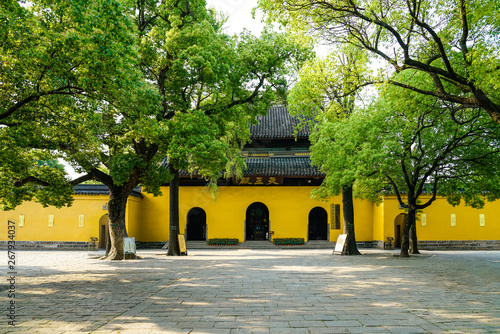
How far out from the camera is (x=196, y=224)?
21828 millimetres

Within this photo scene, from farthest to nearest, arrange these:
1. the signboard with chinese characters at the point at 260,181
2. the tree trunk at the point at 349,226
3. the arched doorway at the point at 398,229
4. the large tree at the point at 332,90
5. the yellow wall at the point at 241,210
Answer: the arched doorway at the point at 398,229 → the yellow wall at the point at 241,210 → the signboard with chinese characters at the point at 260,181 → the tree trunk at the point at 349,226 → the large tree at the point at 332,90

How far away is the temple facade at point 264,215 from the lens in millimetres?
19016

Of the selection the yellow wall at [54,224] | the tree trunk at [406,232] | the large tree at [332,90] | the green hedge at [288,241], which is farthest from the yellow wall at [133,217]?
the tree trunk at [406,232]

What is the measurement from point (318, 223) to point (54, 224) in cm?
Answer: 1527

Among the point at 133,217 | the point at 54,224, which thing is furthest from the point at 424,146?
the point at 54,224

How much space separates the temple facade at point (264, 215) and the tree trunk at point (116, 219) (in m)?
6.12

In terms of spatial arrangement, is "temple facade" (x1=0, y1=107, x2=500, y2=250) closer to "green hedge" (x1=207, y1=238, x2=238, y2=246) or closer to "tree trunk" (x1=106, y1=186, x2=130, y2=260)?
"green hedge" (x1=207, y1=238, x2=238, y2=246)

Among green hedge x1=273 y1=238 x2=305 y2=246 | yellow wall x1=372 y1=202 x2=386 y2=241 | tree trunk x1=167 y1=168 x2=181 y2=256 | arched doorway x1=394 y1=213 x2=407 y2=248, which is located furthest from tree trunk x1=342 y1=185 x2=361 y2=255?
tree trunk x1=167 y1=168 x2=181 y2=256

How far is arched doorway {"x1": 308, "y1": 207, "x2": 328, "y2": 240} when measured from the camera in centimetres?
2184

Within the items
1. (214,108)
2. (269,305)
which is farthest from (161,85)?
Answer: (269,305)

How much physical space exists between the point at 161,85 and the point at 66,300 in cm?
902

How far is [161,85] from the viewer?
13164 mm

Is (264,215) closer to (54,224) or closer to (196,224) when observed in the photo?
(196,224)

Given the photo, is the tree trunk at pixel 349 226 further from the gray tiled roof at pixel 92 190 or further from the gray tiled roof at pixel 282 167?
the gray tiled roof at pixel 92 190
